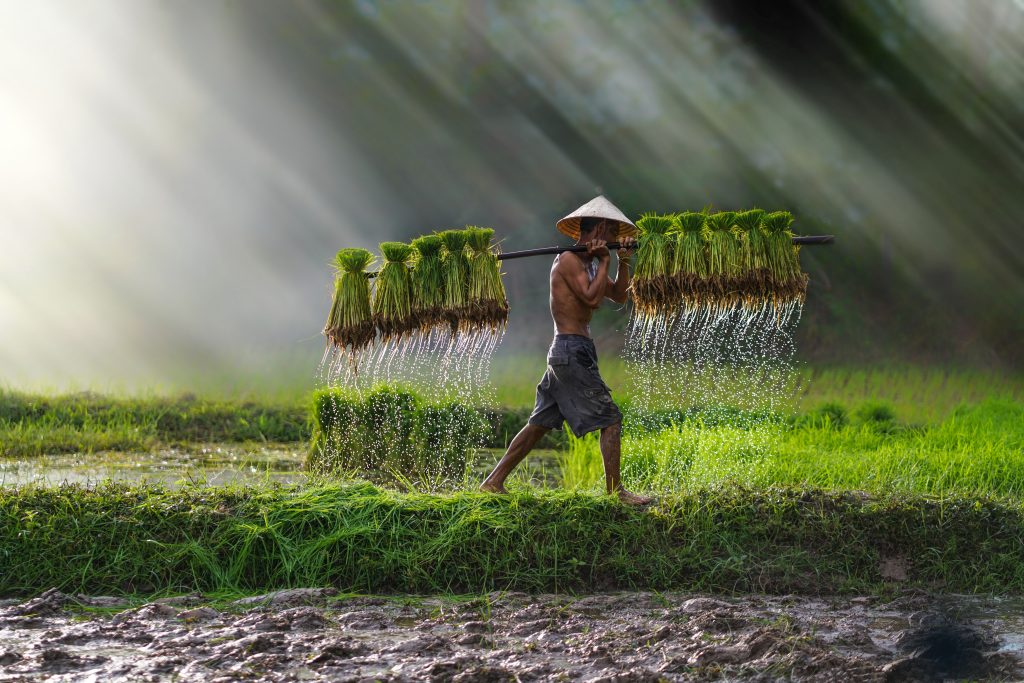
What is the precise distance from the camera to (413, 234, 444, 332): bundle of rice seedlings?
582cm

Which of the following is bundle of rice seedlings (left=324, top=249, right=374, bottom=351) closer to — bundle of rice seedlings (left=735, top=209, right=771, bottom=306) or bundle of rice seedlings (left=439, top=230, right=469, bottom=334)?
bundle of rice seedlings (left=439, top=230, right=469, bottom=334)

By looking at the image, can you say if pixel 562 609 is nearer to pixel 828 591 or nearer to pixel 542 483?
pixel 828 591

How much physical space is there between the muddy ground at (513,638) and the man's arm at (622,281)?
1.81 m

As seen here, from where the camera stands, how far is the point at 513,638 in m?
3.85

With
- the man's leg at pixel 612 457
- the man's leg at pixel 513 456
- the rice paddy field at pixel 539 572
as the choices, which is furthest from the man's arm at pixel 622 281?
the rice paddy field at pixel 539 572

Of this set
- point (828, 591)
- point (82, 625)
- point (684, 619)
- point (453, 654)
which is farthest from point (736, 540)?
point (82, 625)

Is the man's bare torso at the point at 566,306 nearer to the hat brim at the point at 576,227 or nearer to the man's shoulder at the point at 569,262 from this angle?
the man's shoulder at the point at 569,262

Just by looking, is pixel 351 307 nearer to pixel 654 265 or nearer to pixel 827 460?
pixel 654 265

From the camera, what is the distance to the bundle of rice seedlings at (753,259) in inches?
214

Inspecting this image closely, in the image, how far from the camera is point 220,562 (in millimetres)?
4789

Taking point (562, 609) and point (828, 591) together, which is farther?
point (828, 591)

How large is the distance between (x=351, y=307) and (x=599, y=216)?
1.62 meters

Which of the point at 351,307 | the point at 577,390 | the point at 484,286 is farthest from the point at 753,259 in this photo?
the point at 351,307

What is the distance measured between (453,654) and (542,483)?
295cm
